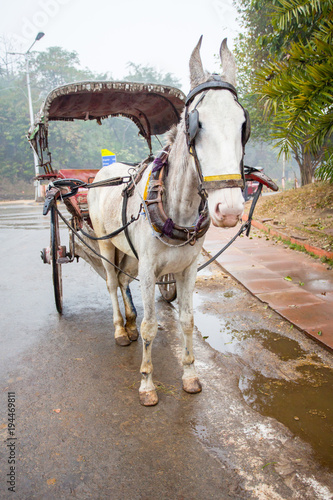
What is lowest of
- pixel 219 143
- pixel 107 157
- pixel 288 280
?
pixel 288 280

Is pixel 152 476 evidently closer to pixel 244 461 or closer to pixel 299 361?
pixel 244 461

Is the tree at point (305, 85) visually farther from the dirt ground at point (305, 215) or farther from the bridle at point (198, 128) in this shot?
the bridle at point (198, 128)

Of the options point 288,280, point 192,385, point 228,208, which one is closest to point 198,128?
point 228,208

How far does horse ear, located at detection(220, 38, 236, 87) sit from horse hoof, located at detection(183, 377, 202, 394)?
7.18 feet

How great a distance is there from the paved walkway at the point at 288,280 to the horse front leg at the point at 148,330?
1.73 metres

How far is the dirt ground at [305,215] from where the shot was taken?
7.09m

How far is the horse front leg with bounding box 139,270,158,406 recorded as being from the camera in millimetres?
2699

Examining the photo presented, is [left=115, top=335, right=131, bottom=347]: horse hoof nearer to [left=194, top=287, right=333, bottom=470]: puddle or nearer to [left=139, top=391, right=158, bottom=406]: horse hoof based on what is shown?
[left=194, top=287, right=333, bottom=470]: puddle

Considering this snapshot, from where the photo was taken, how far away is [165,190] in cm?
261

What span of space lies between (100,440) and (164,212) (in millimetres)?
1574

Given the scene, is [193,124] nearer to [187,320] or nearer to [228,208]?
[228,208]

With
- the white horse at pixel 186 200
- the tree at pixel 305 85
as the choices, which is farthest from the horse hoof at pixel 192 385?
the tree at pixel 305 85

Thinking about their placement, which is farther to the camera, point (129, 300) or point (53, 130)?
point (53, 130)

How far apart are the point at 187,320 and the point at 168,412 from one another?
702mm
